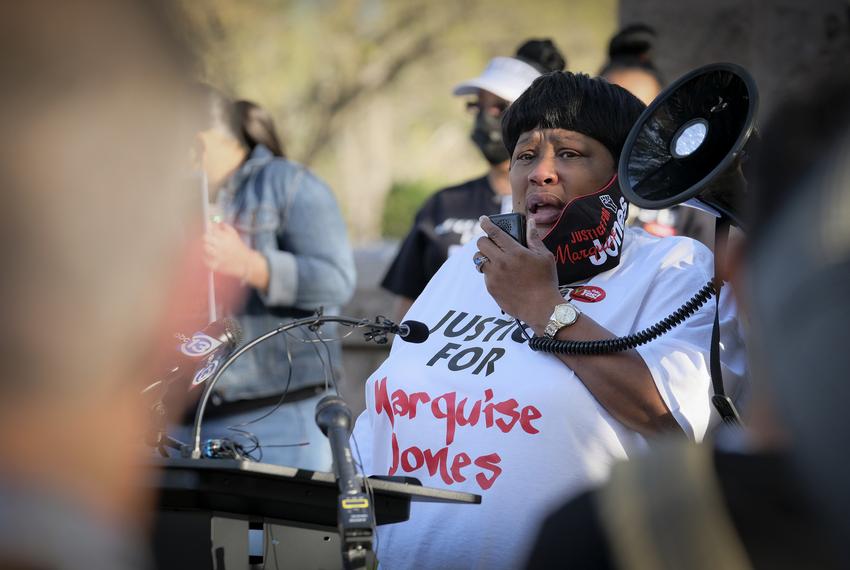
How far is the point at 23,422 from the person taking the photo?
1134mm

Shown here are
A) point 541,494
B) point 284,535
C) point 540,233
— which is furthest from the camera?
point 540,233

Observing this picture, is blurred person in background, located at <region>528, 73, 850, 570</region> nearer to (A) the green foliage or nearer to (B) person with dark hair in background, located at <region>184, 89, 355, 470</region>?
(B) person with dark hair in background, located at <region>184, 89, 355, 470</region>

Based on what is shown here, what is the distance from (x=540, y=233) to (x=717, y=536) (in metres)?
2.25

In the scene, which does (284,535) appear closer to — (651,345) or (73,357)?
(651,345)

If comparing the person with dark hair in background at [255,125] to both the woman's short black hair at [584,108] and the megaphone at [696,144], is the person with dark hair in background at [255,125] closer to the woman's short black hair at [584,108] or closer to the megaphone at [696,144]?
the woman's short black hair at [584,108]

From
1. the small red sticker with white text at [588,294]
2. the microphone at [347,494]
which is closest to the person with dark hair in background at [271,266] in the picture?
the small red sticker with white text at [588,294]

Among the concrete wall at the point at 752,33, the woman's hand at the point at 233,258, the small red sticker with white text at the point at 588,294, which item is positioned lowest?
the small red sticker with white text at the point at 588,294

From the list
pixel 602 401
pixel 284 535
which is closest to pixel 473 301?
pixel 602 401

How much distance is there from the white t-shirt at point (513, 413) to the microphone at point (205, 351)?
489mm

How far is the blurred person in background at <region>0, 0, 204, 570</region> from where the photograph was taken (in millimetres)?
1106

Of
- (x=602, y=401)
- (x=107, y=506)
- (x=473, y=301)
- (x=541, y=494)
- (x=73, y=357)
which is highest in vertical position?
(x=473, y=301)

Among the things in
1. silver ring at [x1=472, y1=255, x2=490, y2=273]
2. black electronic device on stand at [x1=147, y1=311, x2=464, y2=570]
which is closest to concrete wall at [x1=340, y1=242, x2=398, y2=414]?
silver ring at [x1=472, y1=255, x2=490, y2=273]

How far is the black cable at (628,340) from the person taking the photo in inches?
116

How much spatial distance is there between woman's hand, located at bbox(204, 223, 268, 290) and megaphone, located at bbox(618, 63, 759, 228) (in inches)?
78.8
